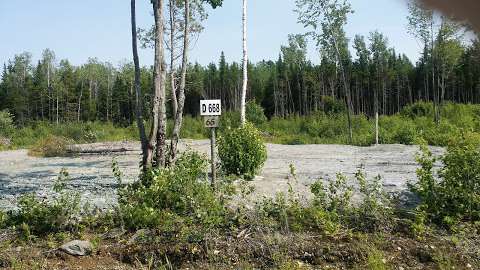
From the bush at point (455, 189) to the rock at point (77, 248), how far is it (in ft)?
14.3

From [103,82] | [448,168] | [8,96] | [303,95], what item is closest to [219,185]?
[448,168]

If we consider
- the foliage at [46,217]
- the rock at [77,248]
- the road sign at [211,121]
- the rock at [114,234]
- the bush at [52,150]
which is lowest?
the rock at [77,248]

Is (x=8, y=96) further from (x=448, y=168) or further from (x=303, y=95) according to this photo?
(x=448, y=168)

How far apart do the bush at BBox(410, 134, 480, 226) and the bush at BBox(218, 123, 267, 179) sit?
4373 mm

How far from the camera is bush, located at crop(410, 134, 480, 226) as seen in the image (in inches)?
256

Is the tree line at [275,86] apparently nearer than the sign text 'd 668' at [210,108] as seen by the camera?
No

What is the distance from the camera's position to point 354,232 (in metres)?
6.32

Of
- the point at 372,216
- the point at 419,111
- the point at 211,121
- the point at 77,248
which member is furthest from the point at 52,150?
the point at 419,111

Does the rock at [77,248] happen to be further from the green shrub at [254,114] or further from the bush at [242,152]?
the green shrub at [254,114]

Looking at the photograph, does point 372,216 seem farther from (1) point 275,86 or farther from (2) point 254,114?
(1) point 275,86

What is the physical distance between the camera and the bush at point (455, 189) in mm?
6504

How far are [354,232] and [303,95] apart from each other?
6656 cm

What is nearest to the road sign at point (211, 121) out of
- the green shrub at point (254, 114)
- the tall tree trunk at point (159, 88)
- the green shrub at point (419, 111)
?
the tall tree trunk at point (159, 88)

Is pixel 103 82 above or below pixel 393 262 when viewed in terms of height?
above
